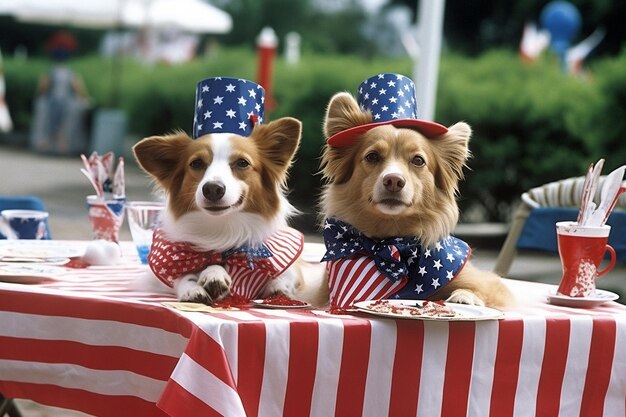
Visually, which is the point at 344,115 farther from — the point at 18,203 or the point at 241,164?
the point at 18,203

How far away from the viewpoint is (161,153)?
280cm

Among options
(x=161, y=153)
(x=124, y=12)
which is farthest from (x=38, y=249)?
(x=124, y=12)

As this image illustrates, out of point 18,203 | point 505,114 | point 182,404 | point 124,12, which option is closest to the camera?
point 182,404

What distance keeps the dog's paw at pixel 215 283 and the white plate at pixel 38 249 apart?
91 centimetres

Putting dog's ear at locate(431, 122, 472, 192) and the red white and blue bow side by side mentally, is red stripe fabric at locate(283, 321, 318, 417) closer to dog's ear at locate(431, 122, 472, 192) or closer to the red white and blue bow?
the red white and blue bow

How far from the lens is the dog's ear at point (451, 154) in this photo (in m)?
2.79

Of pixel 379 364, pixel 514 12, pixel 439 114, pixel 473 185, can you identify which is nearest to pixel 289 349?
pixel 379 364

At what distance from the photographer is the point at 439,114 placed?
12406 millimetres

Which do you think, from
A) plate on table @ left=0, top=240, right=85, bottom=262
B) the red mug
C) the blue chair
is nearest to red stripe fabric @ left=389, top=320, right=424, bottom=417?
the red mug

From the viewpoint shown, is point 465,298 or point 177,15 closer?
point 465,298

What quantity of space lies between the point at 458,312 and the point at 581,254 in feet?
1.84

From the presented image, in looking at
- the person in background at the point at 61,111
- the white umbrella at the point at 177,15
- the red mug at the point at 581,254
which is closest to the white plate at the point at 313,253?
the red mug at the point at 581,254

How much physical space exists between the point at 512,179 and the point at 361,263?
8869 mm

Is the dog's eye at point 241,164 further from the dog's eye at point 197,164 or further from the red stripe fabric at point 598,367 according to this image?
the red stripe fabric at point 598,367
